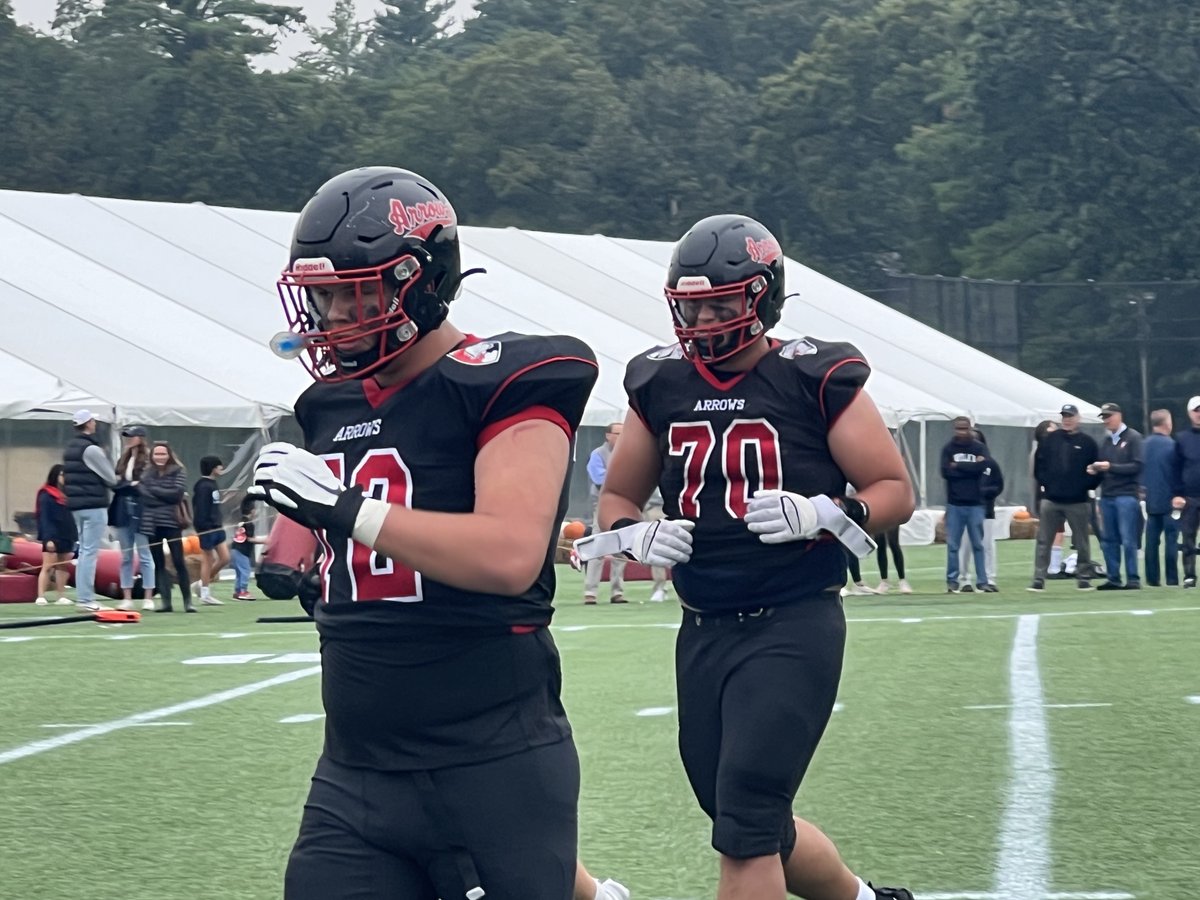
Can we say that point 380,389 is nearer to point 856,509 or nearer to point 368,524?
point 368,524

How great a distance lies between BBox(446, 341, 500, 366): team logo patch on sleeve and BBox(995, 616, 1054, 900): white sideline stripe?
Answer: 9.56ft

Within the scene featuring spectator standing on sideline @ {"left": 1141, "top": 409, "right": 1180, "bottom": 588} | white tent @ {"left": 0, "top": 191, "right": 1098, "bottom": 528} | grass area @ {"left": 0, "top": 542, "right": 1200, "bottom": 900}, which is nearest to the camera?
grass area @ {"left": 0, "top": 542, "right": 1200, "bottom": 900}

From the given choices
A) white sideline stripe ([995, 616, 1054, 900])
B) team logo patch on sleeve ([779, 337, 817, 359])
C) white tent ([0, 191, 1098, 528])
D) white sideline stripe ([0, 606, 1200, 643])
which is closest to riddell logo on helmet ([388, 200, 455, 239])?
team logo patch on sleeve ([779, 337, 817, 359])

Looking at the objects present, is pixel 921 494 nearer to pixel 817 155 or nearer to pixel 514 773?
pixel 514 773

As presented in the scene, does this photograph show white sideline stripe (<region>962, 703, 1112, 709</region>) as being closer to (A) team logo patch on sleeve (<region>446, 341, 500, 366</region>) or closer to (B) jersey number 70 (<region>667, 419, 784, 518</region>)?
(B) jersey number 70 (<region>667, 419, 784, 518</region>)

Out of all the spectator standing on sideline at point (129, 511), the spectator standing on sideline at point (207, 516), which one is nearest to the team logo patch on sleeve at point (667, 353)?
the spectator standing on sideline at point (129, 511)

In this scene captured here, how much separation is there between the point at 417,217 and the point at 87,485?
47.5 feet

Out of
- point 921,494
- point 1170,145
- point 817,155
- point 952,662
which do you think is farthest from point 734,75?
point 952,662

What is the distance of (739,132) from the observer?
211 feet

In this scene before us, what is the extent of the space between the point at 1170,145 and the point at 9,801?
48085mm

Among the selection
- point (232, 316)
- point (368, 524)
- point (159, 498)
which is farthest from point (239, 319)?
point (368, 524)

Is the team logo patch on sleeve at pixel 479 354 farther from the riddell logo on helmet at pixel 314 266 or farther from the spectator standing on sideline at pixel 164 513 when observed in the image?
the spectator standing on sideline at pixel 164 513

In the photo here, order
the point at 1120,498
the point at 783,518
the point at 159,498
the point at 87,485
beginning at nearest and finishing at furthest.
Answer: the point at 783,518 < the point at 87,485 < the point at 159,498 < the point at 1120,498

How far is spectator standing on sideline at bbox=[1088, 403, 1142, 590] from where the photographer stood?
18.0m
